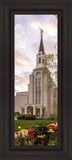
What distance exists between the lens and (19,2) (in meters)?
1.03

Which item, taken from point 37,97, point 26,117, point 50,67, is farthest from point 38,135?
point 50,67

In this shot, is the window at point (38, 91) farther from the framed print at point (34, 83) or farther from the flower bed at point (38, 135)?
the flower bed at point (38, 135)

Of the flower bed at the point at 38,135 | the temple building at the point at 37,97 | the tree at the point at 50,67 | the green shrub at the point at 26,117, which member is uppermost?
the tree at the point at 50,67

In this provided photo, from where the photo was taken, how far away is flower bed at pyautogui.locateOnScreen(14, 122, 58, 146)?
3.69ft

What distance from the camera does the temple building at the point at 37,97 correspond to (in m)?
1.16

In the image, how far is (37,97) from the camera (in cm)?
117

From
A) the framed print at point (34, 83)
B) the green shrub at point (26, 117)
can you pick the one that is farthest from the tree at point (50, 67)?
the green shrub at point (26, 117)

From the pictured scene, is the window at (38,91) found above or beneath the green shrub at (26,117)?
above

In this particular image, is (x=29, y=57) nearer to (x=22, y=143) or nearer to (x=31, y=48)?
(x=31, y=48)
